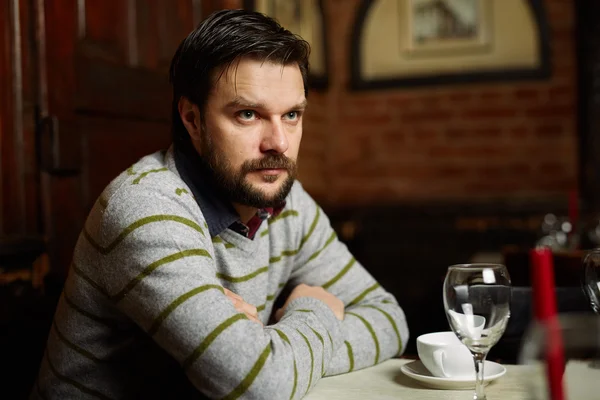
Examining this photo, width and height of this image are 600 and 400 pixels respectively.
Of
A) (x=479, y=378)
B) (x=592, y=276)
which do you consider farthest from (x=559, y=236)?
(x=479, y=378)

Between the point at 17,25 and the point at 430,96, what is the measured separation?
230 cm

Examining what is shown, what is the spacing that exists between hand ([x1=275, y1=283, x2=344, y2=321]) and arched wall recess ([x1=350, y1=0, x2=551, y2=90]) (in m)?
2.27

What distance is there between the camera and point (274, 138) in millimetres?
1360

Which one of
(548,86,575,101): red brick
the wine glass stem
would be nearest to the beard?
the wine glass stem

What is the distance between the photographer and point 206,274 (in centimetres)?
114

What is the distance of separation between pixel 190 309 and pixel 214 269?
12 centimetres

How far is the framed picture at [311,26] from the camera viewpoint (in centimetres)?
328

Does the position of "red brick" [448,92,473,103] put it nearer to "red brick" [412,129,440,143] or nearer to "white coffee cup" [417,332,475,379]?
"red brick" [412,129,440,143]

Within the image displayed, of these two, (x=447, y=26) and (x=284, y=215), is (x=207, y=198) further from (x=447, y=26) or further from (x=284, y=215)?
(x=447, y=26)

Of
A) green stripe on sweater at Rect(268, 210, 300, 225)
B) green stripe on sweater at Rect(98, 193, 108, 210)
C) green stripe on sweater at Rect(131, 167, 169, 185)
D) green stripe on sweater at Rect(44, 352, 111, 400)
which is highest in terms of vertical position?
green stripe on sweater at Rect(131, 167, 169, 185)

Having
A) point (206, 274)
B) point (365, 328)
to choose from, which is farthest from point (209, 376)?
point (365, 328)

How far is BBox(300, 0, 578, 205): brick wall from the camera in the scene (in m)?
3.40

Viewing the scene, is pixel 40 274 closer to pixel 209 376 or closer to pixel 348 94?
pixel 209 376

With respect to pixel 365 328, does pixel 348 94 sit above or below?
above
